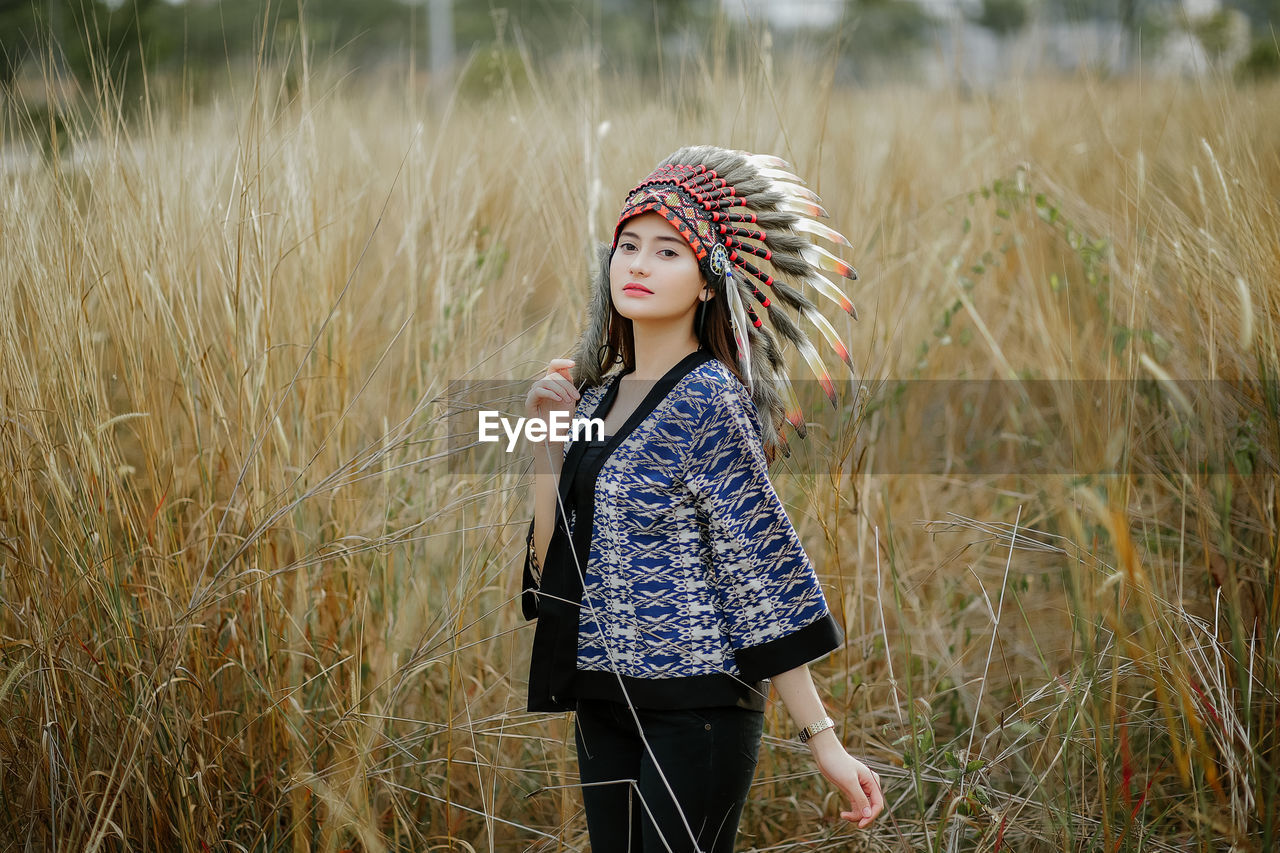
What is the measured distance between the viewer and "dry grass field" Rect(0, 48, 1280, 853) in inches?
66.7

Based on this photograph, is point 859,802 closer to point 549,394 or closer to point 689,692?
point 689,692

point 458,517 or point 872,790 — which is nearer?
point 872,790

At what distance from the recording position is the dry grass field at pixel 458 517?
5.56 ft

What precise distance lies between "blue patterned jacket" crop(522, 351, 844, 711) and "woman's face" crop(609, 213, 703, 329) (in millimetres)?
101

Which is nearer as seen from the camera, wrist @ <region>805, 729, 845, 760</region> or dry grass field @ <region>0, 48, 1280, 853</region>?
wrist @ <region>805, 729, 845, 760</region>

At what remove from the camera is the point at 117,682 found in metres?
1.71

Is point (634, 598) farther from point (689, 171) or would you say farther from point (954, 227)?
point (954, 227)

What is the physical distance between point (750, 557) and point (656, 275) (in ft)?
1.48

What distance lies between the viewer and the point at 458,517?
2.15 metres

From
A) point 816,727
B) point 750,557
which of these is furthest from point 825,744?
point 750,557

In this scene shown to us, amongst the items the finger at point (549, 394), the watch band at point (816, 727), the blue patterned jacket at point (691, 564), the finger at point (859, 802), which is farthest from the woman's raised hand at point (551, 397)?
the finger at point (859, 802)

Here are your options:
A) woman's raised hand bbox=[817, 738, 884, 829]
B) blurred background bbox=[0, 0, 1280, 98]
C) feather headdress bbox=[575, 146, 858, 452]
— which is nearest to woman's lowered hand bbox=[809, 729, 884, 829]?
woman's raised hand bbox=[817, 738, 884, 829]

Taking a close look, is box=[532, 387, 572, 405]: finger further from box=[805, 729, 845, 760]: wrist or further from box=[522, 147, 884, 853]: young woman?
box=[805, 729, 845, 760]: wrist

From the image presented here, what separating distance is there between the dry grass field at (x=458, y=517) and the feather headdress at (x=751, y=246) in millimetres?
349
